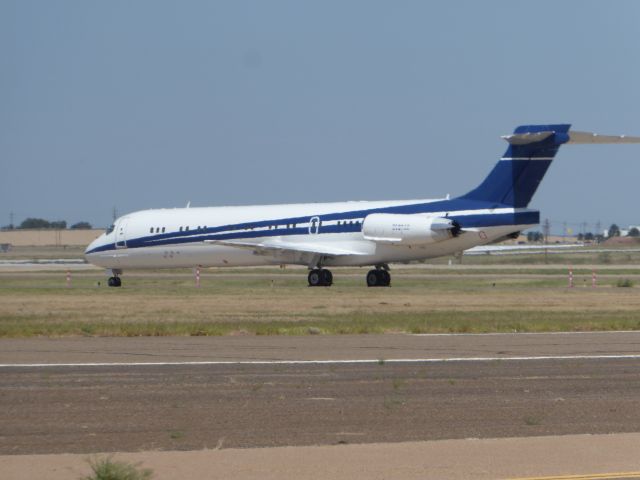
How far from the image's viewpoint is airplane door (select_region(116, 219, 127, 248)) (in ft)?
158

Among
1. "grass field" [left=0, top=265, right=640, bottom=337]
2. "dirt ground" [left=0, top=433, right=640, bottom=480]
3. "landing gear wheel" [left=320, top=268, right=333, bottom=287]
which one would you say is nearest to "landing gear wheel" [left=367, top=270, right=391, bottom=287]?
"grass field" [left=0, top=265, right=640, bottom=337]

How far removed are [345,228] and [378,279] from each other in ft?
7.23

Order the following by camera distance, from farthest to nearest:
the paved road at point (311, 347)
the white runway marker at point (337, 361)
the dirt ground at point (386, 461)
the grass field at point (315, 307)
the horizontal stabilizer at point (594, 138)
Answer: the horizontal stabilizer at point (594, 138) → the grass field at point (315, 307) → the paved road at point (311, 347) → the white runway marker at point (337, 361) → the dirt ground at point (386, 461)

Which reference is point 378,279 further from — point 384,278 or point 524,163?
point 524,163

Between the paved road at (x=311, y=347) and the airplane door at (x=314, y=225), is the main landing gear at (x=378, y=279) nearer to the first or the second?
the airplane door at (x=314, y=225)

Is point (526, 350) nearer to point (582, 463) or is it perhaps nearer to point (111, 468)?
point (582, 463)

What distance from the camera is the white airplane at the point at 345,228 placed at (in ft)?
132

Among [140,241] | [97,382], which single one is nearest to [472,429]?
[97,382]

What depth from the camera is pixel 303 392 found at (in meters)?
14.1

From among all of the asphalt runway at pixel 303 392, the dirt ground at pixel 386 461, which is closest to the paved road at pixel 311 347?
the asphalt runway at pixel 303 392

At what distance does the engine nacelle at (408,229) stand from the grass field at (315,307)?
1.71 meters

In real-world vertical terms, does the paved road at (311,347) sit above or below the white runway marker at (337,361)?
above

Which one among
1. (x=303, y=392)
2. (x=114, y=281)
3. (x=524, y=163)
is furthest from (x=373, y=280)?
(x=303, y=392)

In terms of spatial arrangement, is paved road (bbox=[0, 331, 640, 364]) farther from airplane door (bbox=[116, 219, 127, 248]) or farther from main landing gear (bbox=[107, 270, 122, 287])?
airplane door (bbox=[116, 219, 127, 248])
